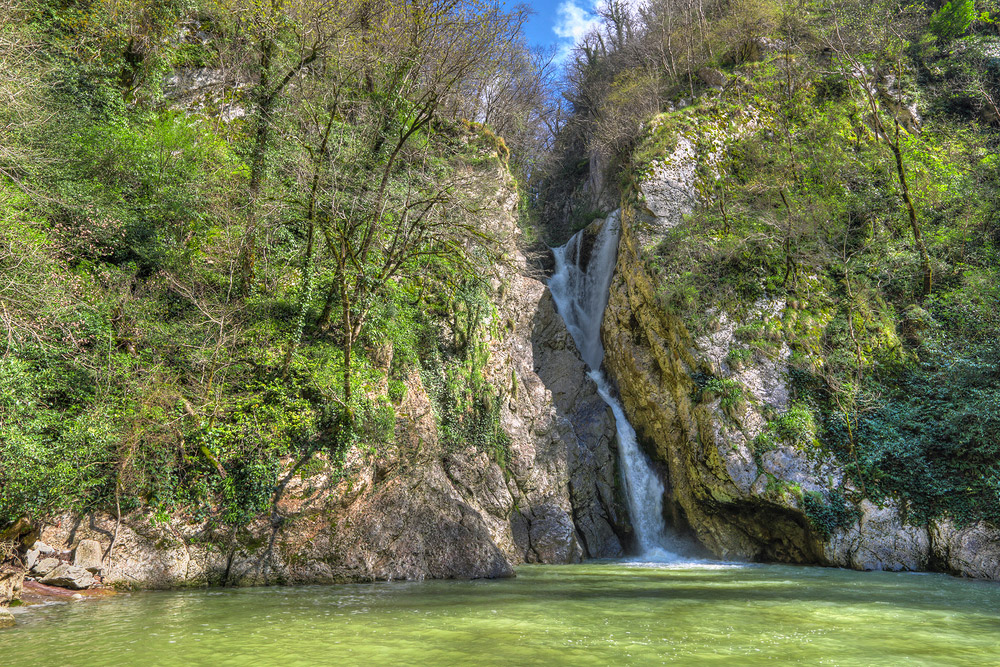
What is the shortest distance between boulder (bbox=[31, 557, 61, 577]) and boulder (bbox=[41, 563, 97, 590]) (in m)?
0.05

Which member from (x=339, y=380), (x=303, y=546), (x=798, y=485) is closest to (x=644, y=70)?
(x=798, y=485)

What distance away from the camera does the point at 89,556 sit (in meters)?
7.96

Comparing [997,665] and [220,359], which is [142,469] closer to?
[220,359]

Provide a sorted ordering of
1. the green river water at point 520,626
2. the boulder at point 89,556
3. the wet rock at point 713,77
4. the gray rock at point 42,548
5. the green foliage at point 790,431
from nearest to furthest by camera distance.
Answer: the green river water at point 520,626 → the gray rock at point 42,548 → the boulder at point 89,556 → the green foliage at point 790,431 → the wet rock at point 713,77

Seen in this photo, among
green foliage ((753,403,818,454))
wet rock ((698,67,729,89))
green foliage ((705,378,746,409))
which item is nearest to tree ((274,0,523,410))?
green foliage ((705,378,746,409))

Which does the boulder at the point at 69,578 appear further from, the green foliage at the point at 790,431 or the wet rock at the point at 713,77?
the wet rock at the point at 713,77

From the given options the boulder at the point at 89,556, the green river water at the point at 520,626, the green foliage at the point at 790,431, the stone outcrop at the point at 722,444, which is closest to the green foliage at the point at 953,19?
the stone outcrop at the point at 722,444

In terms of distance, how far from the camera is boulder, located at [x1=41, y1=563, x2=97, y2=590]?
296 inches

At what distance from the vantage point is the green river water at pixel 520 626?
13.8 ft

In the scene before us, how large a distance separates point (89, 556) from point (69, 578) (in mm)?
383

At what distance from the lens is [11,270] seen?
8109 millimetres

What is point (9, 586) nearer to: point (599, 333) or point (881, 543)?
point (881, 543)

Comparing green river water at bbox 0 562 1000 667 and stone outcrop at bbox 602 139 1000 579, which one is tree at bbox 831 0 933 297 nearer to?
stone outcrop at bbox 602 139 1000 579

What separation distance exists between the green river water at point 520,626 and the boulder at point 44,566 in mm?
1078
